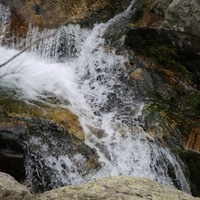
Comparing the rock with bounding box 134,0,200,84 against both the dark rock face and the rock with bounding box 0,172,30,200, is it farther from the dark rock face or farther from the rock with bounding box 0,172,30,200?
the rock with bounding box 0,172,30,200

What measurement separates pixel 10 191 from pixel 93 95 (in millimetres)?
4625

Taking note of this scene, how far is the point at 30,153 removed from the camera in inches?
203

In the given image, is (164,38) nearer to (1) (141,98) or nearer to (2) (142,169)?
(1) (141,98)

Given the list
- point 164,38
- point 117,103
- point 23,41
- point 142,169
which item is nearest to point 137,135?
point 142,169

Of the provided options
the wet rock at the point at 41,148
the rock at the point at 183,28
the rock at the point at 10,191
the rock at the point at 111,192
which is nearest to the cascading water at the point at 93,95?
the wet rock at the point at 41,148

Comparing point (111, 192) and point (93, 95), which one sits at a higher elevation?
point (93, 95)

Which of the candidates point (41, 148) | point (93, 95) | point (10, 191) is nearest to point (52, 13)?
point (93, 95)

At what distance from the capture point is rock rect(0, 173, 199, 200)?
2637mm

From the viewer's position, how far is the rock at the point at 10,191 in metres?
2.82

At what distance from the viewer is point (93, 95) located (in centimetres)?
735

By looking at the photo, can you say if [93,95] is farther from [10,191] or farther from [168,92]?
[10,191]

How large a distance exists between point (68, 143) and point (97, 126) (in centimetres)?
96

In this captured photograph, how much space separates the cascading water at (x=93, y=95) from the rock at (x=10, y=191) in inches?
63.0

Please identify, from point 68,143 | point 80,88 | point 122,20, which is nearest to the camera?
point 68,143
